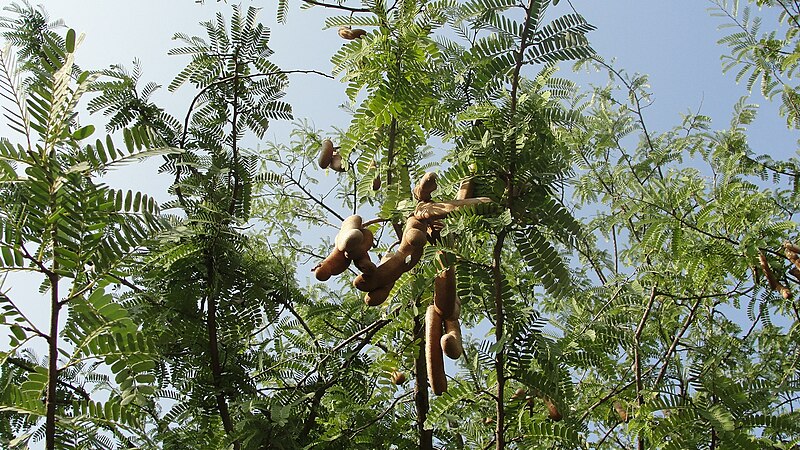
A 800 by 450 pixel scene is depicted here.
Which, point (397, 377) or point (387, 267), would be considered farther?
point (397, 377)

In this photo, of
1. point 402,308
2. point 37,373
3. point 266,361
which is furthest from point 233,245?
point 37,373

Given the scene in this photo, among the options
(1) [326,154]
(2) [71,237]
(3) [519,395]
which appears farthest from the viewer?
(1) [326,154]

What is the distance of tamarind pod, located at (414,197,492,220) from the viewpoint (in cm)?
183

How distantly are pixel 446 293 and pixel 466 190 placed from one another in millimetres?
333

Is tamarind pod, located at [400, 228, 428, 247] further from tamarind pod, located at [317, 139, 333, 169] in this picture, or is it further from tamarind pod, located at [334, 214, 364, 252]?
tamarind pod, located at [317, 139, 333, 169]

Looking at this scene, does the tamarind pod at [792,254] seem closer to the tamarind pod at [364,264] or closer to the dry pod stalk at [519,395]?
the dry pod stalk at [519,395]

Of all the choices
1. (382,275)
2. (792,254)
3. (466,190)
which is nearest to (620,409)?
(792,254)

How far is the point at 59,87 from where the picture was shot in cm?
136

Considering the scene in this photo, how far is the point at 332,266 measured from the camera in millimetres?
1679

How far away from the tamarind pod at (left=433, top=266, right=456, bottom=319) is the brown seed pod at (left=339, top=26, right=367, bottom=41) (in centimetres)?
115

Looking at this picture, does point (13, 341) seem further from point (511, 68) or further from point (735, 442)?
point (735, 442)

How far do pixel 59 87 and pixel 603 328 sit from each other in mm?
2196

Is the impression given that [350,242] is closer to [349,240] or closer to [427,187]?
[349,240]

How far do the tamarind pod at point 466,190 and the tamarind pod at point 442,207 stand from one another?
99 millimetres
